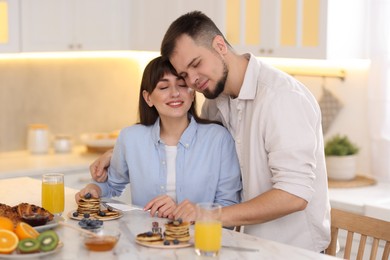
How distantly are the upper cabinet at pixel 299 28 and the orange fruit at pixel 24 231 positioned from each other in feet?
7.64

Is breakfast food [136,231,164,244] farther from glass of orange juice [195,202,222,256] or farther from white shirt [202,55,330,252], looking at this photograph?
white shirt [202,55,330,252]

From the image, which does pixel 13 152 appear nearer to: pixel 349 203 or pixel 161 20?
pixel 161 20

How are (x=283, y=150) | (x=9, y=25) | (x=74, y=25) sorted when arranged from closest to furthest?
(x=283, y=150) < (x=9, y=25) < (x=74, y=25)

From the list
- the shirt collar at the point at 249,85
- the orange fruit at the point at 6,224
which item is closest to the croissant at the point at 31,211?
the orange fruit at the point at 6,224

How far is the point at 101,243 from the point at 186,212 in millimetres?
419

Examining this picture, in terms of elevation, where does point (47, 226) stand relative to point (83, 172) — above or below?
above

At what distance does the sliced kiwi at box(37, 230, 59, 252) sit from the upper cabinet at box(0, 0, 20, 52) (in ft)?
9.05

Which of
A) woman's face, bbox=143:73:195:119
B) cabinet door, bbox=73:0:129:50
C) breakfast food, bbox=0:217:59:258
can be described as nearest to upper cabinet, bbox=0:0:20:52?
cabinet door, bbox=73:0:129:50

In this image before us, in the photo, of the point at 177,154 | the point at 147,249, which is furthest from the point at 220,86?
the point at 147,249

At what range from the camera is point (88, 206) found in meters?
2.88

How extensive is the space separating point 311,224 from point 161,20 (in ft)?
8.99

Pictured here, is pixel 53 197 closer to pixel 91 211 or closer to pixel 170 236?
pixel 91 211

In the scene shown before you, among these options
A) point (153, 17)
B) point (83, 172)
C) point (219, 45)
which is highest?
point (153, 17)

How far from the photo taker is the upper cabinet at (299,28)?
4348 mm
